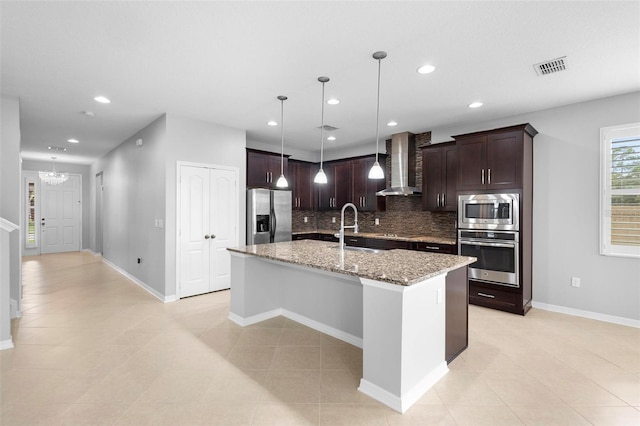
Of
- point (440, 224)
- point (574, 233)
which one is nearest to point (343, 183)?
point (440, 224)

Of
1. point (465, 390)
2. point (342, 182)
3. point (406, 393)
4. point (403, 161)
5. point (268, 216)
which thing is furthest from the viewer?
point (342, 182)

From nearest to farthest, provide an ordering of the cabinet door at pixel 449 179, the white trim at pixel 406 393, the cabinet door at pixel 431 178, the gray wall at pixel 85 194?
the white trim at pixel 406 393, the cabinet door at pixel 449 179, the cabinet door at pixel 431 178, the gray wall at pixel 85 194

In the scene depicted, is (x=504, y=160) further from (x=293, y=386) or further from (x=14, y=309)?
(x=14, y=309)

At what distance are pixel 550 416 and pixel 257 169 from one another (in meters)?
4.98

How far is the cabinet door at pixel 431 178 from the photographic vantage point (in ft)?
16.2

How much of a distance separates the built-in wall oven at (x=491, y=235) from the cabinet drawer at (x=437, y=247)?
0.15 meters

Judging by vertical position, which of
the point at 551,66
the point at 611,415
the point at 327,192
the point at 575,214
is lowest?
the point at 611,415

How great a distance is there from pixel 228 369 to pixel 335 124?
12.3ft

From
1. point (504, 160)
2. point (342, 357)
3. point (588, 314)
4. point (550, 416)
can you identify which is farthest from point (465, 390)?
point (504, 160)

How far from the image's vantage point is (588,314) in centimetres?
383

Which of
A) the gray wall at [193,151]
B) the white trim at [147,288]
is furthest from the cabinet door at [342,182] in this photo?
the white trim at [147,288]

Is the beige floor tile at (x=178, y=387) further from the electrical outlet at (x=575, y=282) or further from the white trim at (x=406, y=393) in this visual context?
the electrical outlet at (x=575, y=282)

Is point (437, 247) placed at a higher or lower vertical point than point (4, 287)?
higher

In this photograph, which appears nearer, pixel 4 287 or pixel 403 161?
pixel 4 287
